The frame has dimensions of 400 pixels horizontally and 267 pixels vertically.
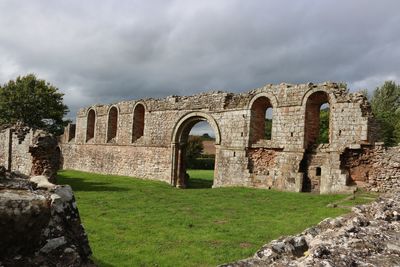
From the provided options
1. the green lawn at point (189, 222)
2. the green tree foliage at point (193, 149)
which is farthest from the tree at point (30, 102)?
the green lawn at point (189, 222)

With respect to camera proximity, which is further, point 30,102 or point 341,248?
point 30,102

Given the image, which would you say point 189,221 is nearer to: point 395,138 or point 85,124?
point 85,124

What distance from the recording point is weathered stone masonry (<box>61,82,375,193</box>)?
15227mm

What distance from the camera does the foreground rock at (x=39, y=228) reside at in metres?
2.18

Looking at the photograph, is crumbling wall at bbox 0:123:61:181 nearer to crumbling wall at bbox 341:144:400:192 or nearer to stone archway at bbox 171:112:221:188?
stone archway at bbox 171:112:221:188

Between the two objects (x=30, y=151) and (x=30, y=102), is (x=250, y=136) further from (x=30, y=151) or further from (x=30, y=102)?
(x=30, y=102)

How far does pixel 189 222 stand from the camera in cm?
986

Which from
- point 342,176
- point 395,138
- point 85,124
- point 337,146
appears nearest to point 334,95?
point 337,146

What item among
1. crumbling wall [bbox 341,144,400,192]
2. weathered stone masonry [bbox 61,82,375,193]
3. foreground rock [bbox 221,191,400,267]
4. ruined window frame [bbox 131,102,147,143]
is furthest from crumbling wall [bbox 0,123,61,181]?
foreground rock [bbox 221,191,400,267]

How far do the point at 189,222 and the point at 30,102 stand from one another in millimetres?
34879

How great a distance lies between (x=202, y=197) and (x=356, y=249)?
13033 millimetres

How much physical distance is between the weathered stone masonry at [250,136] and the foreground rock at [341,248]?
41.8 feet

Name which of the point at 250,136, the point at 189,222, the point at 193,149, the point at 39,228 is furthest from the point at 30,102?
the point at 39,228

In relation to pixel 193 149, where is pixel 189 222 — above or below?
below
